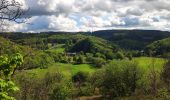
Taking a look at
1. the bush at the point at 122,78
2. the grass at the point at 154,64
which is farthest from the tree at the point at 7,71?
the bush at the point at 122,78

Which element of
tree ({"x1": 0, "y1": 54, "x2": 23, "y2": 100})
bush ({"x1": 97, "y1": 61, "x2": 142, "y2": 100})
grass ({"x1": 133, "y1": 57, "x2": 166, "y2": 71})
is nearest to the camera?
tree ({"x1": 0, "y1": 54, "x2": 23, "y2": 100})

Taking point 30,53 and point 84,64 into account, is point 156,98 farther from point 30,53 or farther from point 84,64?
point 84,64

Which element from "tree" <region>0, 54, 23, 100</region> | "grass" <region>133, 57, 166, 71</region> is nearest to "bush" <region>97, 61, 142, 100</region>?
"grass" <region>133, 57, 166, 71</region>

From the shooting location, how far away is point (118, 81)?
94875 millimetres

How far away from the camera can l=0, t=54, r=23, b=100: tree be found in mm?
13047

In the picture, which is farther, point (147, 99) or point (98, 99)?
point (98, 99)

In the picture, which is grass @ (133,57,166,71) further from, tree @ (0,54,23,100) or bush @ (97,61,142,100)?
tree @ (0,54,23,100)

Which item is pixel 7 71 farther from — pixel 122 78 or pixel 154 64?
pixel 154 64

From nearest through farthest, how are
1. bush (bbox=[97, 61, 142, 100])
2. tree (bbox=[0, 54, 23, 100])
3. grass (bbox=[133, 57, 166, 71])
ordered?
1. tree (bbox=[0, 54, 23, 100])
2. bush (bbox=[97, 61, 142, 100])
3. grass (bbox=[133, 57, 166, 71])

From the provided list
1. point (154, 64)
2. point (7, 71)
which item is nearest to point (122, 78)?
point (154, 64)

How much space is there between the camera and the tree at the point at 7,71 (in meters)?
13.0

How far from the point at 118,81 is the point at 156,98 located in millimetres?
37615

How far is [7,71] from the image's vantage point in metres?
13.9

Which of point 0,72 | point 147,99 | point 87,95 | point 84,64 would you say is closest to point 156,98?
point 147,99
